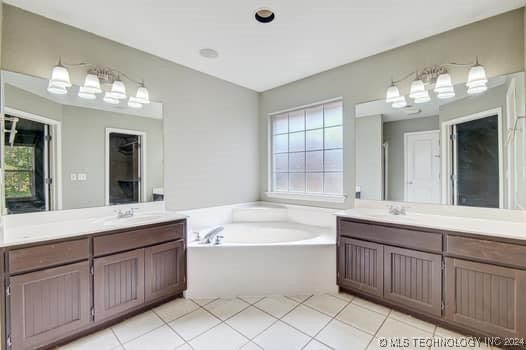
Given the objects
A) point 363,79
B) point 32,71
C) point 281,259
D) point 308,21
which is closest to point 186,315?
point 281,259

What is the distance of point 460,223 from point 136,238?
2715mm

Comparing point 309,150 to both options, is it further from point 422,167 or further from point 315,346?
point 315,346

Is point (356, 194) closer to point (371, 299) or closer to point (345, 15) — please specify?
point (371, 299)

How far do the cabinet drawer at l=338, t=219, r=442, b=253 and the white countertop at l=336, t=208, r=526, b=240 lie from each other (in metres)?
0.07

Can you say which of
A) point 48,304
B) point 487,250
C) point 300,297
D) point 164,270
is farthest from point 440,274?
point 48,304

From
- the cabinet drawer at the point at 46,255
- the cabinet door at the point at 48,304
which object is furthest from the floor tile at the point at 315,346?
the cabinet drawer at the point at 46,255

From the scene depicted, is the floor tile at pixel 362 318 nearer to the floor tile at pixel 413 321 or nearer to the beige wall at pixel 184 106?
the floor tile at pixel 413 321

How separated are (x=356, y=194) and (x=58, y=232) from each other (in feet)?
9.15

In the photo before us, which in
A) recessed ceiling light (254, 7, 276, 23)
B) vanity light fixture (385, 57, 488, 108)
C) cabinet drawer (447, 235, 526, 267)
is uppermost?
recessed ceiling light (254, 7, 276, 23)

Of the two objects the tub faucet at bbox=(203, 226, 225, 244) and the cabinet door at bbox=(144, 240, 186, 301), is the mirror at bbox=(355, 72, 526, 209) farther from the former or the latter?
the cabinet door at bbox=(144, 240, 186, 301)

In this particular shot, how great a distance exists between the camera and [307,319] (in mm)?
2049

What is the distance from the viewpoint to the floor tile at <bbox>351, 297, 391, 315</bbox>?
2170 millimetres

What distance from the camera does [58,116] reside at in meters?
2.08

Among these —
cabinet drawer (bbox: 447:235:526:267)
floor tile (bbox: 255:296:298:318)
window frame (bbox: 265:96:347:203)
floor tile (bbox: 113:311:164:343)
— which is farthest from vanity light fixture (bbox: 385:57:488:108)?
floor tile (bbox: 113:311:164:343)
